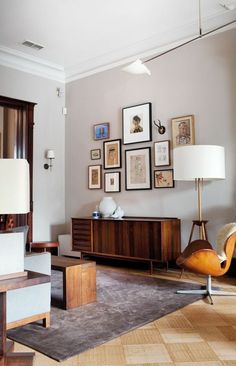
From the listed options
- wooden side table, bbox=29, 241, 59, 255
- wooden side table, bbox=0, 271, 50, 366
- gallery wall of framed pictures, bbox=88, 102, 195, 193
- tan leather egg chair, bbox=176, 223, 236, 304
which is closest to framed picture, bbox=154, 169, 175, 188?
gallery wall of framed pictures, bbox=88, 102, 195, 193

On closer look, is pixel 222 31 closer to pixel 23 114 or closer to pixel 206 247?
pixel 206 247

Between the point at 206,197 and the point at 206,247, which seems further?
the point at 206,197

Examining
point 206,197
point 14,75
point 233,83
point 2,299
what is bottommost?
point 2,299

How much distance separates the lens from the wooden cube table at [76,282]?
300 centimetres

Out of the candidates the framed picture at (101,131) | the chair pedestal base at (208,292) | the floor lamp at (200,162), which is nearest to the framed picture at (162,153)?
the framed picture at (101,131)

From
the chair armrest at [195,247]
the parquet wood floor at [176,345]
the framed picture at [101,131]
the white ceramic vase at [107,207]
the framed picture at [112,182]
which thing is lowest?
the parquet wood floor at [176,345]

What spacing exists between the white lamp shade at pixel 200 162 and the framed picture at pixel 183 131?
0.96 meters

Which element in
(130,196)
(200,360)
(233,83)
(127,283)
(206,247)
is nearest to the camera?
(200,360)

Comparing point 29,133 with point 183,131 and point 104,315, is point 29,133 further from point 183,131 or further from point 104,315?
point 104,315

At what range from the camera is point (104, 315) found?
113 inches

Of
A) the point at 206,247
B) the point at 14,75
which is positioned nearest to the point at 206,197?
the point at 206,247

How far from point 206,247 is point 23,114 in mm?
3844

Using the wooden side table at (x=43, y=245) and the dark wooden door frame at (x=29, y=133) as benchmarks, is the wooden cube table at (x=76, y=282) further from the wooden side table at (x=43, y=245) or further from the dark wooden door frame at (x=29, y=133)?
the dark wooden door frame at (x=29, y=133)

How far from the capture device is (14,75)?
18.7 ft
